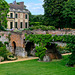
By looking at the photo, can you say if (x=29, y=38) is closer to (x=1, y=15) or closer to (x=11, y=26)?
(x=1, y=15)

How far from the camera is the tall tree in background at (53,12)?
49.6 meters

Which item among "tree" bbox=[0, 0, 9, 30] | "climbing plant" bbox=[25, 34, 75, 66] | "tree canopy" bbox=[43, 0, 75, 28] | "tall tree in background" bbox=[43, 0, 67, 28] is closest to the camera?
"climbing plant" bbox=[25, 34, 75, 66]

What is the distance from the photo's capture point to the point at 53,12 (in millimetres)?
49406

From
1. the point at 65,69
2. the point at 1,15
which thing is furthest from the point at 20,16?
the point at 65,69

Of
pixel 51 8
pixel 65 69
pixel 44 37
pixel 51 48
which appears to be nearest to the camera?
pixel 65 69

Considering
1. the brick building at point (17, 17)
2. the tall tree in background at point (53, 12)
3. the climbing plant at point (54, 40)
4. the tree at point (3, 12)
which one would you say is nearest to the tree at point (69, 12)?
the tall tree in background at point (53, 12)

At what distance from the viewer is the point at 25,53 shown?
1302 inches

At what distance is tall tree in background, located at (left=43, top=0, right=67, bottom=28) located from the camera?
49.6 meters

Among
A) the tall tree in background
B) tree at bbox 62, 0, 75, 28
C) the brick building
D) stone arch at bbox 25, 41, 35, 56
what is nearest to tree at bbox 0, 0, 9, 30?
stone arch at bbox 25, 41, 35, 56

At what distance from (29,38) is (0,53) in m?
5.25

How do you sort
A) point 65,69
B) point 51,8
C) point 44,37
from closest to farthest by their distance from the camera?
1. point 65,69
2. point 44,37
3. point 51,8

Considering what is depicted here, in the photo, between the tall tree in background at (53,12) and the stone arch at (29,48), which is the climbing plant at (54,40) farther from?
the tall tree in background at (53,12)

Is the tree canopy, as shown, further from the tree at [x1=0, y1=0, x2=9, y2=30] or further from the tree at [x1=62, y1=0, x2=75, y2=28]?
the tree at [x1=0, y1=0, x2=9, y2=30]

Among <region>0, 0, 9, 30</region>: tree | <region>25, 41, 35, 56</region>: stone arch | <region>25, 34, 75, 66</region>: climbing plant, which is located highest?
<region>0, 0, 9, 30</region>: tree
